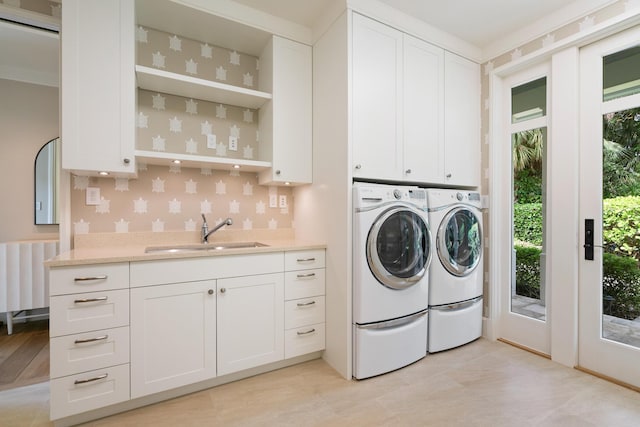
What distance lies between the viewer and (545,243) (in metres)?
2.37

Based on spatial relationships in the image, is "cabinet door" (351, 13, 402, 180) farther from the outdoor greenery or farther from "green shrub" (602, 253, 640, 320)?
"green shrub" (602, 253, 640, 320)

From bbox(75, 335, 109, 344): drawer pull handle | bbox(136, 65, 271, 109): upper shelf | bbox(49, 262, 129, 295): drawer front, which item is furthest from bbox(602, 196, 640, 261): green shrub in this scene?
bbox(75, 335, 109, 344): drawer pull handle

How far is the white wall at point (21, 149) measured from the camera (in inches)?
110

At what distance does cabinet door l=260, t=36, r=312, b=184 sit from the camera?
90.2 inches

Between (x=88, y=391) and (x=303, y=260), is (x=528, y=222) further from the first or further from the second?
(x=88, y=391)

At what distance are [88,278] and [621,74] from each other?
3.49m

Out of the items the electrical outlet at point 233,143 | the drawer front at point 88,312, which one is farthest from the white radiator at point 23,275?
the electrical outlet at point 233,143

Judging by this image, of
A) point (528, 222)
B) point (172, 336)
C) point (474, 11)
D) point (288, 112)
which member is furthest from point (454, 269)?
point (172, 336)

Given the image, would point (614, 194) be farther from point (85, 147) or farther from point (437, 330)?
point (85, 147)

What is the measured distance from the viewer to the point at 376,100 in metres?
2.13

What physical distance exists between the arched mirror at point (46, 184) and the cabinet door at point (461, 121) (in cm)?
372

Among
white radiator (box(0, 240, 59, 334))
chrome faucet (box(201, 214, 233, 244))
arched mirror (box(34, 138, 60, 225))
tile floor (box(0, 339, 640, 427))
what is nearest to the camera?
tile floor (box(0, 339, 640, 427))

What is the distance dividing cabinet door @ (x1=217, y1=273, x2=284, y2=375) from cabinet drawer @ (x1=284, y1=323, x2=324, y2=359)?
0.05m

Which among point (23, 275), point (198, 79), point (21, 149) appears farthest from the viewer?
point (21, 149)
